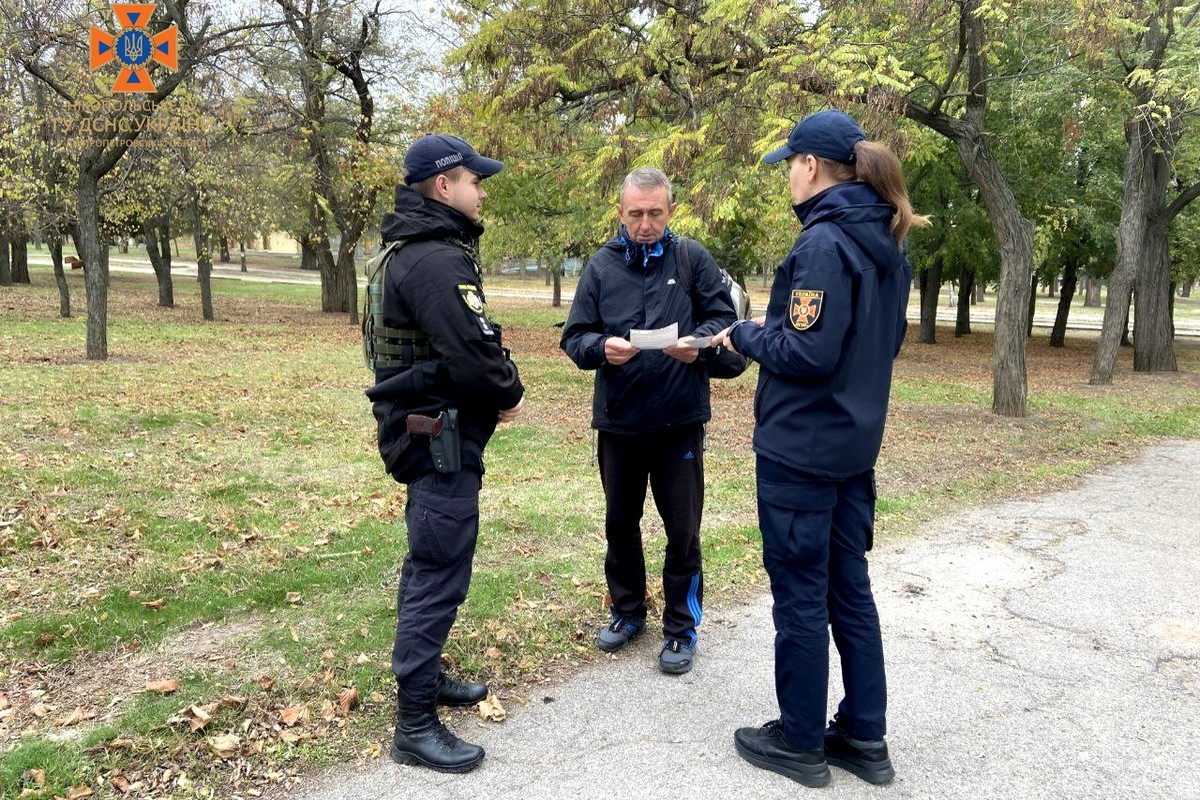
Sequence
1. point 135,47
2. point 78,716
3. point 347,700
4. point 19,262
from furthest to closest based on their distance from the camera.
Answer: point 19,262, point 135,47, point 347,700, point 78,716

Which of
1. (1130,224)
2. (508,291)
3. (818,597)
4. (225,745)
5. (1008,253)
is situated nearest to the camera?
(818,597)

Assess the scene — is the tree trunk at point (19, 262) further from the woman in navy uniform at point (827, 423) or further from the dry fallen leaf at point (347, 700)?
the woman in navy uniform at point (827, 423)

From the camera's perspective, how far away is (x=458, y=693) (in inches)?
134

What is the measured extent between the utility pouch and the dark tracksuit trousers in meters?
0.96

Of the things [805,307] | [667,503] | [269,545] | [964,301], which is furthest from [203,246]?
[964,301]

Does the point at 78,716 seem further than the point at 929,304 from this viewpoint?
No

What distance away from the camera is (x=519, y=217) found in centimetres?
1820

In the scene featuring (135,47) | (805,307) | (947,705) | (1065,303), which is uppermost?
(135,47)

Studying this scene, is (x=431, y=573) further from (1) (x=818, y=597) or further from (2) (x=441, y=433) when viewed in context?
(1) (x=818, y=597)

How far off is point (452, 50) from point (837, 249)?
1034 cm

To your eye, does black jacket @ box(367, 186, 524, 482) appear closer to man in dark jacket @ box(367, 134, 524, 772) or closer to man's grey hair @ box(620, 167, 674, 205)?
man in dark jacket @ box(367, 134, 524, 772)

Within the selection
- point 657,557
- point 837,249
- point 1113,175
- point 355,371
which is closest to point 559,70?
point 355,371

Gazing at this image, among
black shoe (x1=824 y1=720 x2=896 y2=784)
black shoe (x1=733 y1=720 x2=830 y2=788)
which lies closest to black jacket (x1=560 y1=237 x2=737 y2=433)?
black shoe (x1=733 y1=720 x2=830 y2=788)

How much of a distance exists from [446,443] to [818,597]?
1.40 metres
